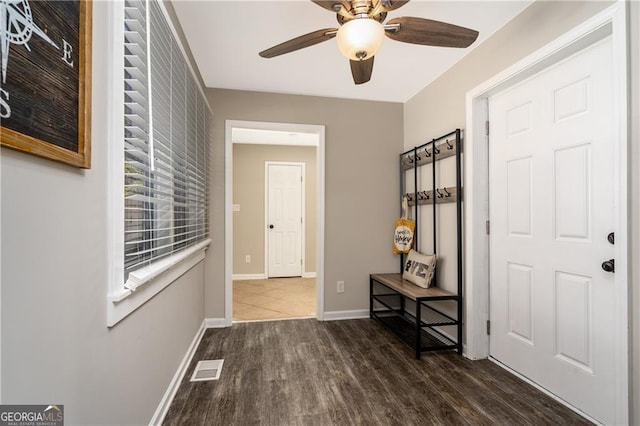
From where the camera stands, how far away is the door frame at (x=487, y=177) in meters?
1.42

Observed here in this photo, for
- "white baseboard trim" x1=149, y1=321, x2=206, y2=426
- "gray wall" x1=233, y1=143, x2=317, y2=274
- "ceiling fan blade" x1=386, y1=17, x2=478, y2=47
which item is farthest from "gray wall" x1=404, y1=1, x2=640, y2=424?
"gray wall" x1=233, y1=143, x2=317, y2=274

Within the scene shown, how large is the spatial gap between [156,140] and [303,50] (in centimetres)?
148

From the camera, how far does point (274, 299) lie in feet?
13.8

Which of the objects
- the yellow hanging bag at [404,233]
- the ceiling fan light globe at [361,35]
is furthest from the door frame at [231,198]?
the ceiling fan light globe at [361,35]

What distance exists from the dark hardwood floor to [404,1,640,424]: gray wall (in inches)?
26.0

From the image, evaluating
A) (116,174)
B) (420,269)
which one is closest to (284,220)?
(420,269)

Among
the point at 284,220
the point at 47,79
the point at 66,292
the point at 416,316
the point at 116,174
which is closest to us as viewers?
the point at 47,79

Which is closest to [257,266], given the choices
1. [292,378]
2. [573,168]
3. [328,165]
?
[328,165]

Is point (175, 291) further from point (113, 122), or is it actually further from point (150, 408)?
point (113, 122)

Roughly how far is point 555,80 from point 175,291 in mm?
2782

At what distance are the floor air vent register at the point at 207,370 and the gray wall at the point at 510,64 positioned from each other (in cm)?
226

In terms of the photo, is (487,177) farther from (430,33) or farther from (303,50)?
(303,50)

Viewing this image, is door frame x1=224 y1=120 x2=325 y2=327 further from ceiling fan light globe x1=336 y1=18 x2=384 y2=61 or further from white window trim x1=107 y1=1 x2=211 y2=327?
white window trim x1=107 y1=1 x2=211 y2=327

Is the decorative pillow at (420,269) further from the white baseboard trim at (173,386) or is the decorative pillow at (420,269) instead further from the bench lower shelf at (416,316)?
the white baseboard trim at (173,386)
